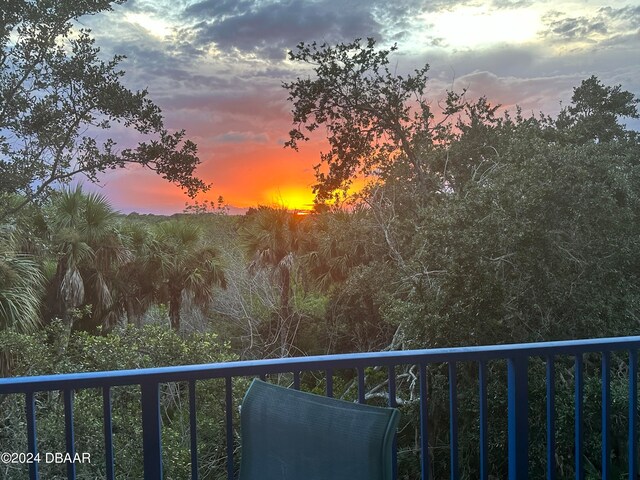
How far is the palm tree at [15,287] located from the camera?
754 cm

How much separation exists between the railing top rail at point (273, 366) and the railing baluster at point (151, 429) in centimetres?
4

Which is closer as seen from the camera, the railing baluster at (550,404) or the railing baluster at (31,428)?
the railing baluster at (31,428)

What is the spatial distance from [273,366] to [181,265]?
10800mm

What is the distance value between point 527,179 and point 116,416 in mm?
6667

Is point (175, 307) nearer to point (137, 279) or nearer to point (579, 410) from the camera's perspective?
point (137, 279)

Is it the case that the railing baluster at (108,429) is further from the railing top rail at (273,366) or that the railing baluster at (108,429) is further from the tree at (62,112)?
the tree at (62,112)

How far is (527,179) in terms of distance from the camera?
26.6 ft

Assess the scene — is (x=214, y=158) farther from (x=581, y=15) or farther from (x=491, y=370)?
(x=491, y=370)

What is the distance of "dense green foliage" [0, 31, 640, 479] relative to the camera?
25.0ft

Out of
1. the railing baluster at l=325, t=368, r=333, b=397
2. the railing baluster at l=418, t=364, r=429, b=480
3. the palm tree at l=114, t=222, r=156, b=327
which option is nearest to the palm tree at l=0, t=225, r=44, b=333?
the palm tree at l=114, t=222, r=156, b=327

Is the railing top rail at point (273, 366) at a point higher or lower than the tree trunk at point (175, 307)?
higher

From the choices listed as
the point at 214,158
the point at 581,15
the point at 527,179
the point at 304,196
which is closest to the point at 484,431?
the point at 527,179

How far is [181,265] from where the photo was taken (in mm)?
12125

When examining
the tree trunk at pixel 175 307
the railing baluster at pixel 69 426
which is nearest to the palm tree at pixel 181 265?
the tree trunk at pixel 175 307
